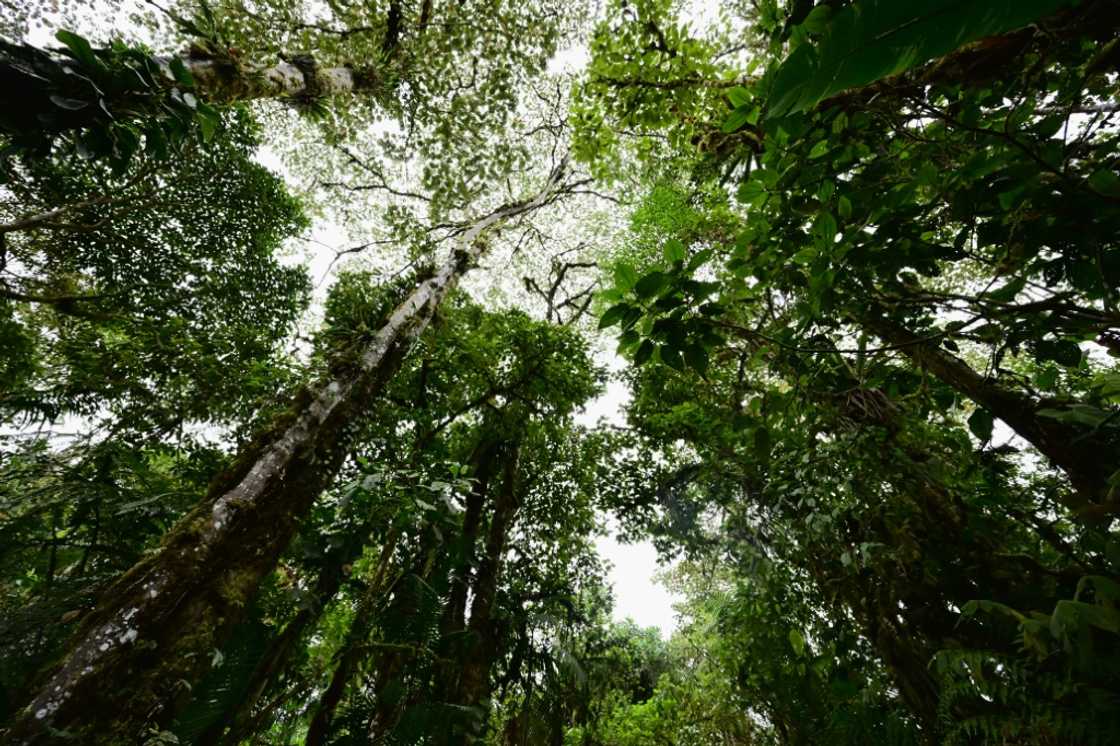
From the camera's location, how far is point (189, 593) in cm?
219

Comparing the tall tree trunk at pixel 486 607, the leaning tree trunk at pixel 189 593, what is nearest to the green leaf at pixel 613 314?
the leaning tree trunk at pixel 189 593

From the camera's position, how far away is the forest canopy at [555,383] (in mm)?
1407

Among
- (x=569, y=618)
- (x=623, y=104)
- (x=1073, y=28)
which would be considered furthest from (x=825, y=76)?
(x=569, y=618)

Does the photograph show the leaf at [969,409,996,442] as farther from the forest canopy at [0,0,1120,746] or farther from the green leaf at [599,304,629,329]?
the green leaf at [599,304,629,329]

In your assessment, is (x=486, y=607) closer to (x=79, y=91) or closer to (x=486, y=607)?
(x=486, y=607)

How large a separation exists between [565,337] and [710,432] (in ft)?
7.05

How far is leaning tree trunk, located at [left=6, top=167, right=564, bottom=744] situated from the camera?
175cm

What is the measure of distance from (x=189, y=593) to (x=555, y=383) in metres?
3.95

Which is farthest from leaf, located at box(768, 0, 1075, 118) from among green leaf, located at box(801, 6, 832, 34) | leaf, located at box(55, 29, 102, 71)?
leaf, located at box(55, 29, 102, 71)

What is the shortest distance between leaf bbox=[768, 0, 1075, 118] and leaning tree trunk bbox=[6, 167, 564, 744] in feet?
9.63

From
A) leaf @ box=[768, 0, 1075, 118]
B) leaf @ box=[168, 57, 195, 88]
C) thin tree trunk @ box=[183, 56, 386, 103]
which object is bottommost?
leaf @ box=[768, 0, 1075, 118]

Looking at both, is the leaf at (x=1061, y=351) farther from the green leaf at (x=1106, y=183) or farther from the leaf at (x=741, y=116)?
the leaf at (x=741, y=116)

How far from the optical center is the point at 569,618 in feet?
16.2

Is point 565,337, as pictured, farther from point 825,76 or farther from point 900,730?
point 825,76
